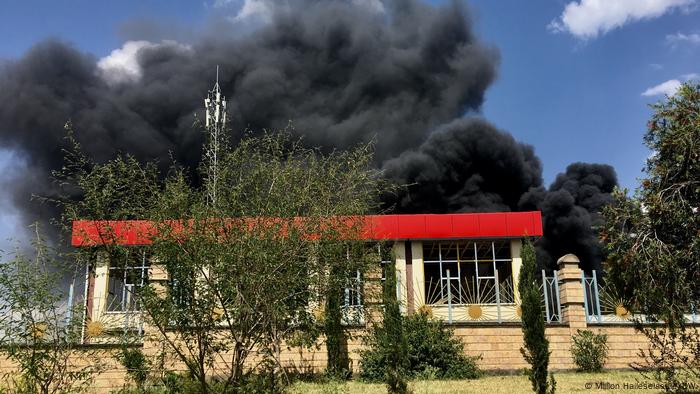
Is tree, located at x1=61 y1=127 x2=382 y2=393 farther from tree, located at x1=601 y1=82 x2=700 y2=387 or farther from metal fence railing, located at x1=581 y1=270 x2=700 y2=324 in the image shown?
metal fence railing, located at x1=581 y1=270 x2=700 y2=324

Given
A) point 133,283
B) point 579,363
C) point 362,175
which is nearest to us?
point 133,283

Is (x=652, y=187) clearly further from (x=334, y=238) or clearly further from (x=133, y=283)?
(x=133, y=283)

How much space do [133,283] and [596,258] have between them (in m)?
28.6

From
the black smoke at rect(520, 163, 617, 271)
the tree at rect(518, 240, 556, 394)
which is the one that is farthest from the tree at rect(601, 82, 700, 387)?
the black smoke at rect(520, 163, 617, 271)

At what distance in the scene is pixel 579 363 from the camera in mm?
13789

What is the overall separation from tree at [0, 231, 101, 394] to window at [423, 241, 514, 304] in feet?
30.0

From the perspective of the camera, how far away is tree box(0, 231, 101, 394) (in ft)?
25.0

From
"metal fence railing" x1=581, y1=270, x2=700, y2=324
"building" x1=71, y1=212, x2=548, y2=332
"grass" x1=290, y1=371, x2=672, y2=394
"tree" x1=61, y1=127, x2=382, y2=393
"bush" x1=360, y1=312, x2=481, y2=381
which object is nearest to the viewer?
"tree" x1=61, y1=127, x2=382, y2=393

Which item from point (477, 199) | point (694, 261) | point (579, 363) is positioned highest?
point (477, 199)

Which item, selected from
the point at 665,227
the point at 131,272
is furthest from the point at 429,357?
the point at 131,272

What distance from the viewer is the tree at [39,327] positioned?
761cm

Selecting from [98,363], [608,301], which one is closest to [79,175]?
[98,363]

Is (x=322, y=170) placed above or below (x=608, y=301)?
above

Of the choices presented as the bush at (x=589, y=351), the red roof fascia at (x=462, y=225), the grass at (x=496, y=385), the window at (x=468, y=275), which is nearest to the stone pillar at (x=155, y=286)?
the grass at (x=496, y=385)
